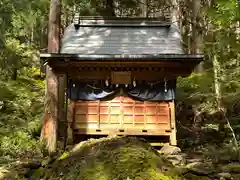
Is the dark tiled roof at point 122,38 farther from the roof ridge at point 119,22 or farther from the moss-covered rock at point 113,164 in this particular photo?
the moss-covered rock at point 113,164

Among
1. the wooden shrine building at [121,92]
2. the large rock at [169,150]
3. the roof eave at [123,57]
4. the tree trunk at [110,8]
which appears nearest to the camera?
the large rock at [169,150]

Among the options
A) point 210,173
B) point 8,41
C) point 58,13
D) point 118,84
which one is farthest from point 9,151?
point 8,41

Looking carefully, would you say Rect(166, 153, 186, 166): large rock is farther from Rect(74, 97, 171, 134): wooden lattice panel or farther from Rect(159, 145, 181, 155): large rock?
Rect(74, 97, 171, 134): wooden lattice panel

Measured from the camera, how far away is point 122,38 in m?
13.2

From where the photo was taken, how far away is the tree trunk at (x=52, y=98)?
11589 mm

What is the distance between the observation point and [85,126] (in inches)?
470

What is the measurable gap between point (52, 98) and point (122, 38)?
3.72 meters

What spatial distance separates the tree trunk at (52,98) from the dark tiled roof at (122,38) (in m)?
0.62

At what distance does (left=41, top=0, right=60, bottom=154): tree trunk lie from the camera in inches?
456

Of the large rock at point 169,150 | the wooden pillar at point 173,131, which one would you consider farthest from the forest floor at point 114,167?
the wooden pillar at point 173,131

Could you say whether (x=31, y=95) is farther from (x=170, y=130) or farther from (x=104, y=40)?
(x=170, y=130)

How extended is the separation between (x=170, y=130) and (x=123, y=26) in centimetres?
492

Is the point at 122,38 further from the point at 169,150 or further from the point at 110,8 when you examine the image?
the point at 110,8

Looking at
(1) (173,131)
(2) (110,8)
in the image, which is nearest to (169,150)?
(1) (173,131)
